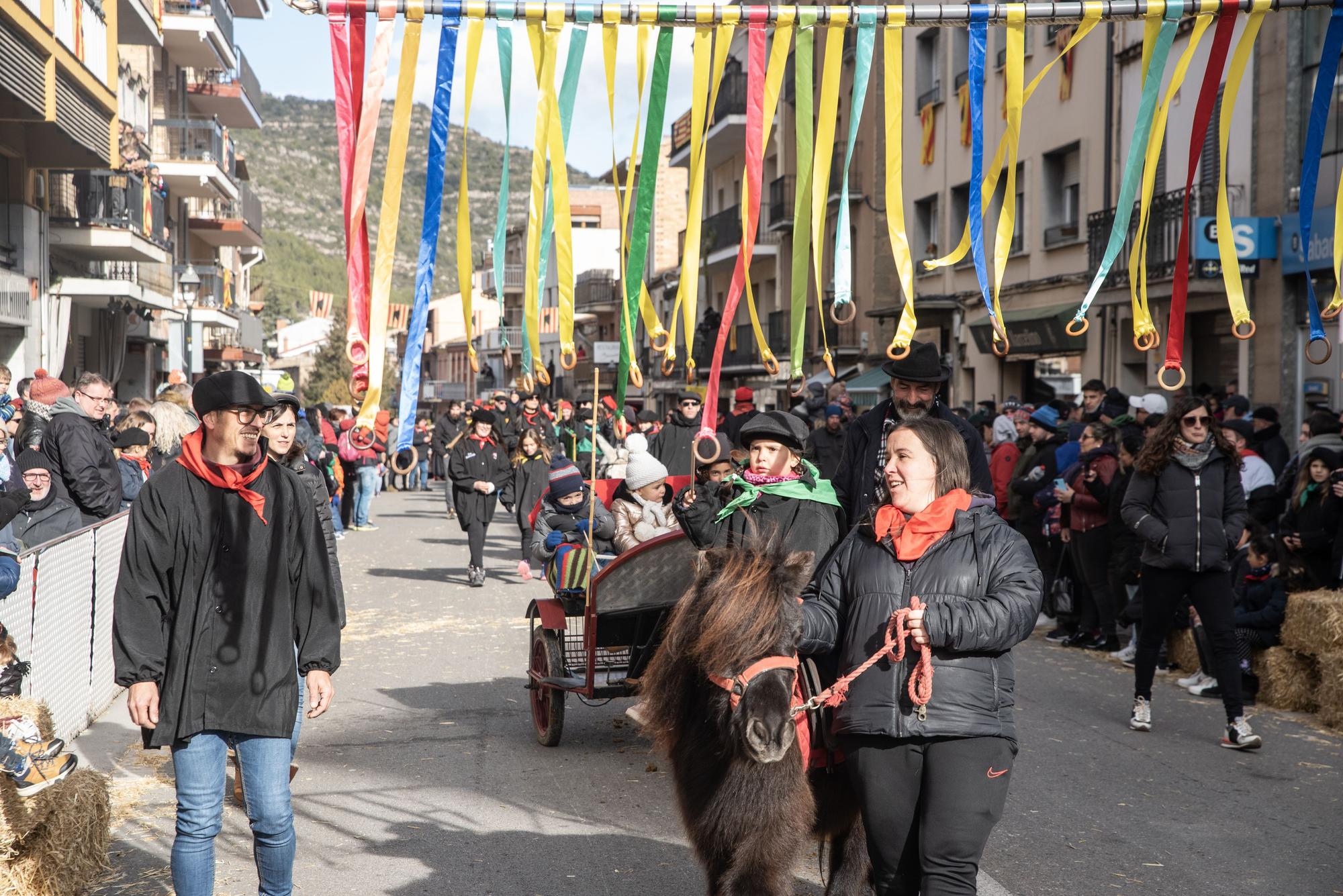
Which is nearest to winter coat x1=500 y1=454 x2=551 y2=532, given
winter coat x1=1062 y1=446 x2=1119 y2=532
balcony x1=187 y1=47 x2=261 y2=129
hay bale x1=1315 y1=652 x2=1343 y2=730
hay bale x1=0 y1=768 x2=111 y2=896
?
winter coat x1=1062 y1=446 x2=1119 y2=532

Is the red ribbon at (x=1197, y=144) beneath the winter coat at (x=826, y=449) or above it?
above

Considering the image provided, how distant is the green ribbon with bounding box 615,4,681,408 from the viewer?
489 centimetres

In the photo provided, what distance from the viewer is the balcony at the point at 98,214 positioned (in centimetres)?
2234

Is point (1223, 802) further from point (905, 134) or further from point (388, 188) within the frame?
point (905, 134)

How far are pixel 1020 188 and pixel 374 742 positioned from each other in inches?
790

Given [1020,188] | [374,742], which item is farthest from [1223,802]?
[1020,188]

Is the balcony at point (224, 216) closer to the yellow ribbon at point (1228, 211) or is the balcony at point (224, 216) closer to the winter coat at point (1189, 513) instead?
the winter coat at point (1189, 513)

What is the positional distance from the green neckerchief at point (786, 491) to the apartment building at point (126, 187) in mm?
12490

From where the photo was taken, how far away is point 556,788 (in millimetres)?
6742

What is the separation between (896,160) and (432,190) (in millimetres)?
1762

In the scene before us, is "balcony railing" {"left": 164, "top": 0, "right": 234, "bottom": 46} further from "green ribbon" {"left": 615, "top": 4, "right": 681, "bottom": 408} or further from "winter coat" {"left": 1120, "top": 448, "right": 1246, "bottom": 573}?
"green ribbon" {"left": 615, "top": 4, "right": 681, "bottom": 408}

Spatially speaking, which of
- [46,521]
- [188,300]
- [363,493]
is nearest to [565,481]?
[46,521]

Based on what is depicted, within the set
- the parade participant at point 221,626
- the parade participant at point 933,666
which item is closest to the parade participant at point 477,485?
the parade participant at point 221,626

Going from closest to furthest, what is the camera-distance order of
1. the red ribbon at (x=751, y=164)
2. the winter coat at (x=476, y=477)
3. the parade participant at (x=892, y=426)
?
the red ribbon at (x=751, y=164) → the parade participant at (x=892, y=426) → the winter coat at (x=476, y=477)
